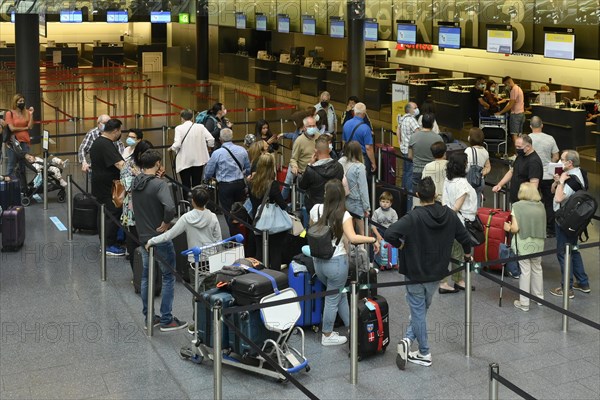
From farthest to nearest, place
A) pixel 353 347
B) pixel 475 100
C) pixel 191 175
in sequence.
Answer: pixel 475 100 → pixel 191 175 → pixel 353 347

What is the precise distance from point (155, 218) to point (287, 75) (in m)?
22.2

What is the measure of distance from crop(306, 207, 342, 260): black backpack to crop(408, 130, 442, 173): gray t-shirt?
13.8 feet

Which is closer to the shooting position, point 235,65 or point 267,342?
point 267,342

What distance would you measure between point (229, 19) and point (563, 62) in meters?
9.43

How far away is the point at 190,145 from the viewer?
1283 centimetres

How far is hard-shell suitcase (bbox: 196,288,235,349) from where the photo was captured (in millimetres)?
7828

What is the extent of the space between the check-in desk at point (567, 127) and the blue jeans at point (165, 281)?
41.0 ft

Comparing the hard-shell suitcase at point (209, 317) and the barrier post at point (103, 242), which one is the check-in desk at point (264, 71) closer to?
the barrier post at point (103, 242)

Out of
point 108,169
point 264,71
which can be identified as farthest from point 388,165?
point 264,71

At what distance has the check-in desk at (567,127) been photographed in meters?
19.4

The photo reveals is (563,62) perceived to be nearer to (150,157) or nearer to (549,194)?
(549,194)

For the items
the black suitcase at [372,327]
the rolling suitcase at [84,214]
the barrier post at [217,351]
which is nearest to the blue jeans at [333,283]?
the black suitcase at [372,327]

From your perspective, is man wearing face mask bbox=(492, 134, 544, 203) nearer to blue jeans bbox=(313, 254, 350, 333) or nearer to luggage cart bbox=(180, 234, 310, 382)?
blue jeans bbox=(313, 254, 350, 333)

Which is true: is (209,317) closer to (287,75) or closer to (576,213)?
(576,213)
